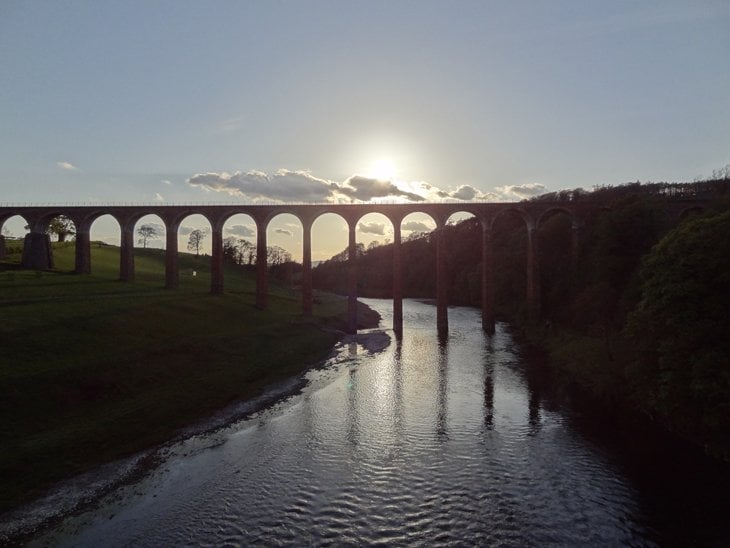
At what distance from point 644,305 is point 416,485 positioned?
564 inches

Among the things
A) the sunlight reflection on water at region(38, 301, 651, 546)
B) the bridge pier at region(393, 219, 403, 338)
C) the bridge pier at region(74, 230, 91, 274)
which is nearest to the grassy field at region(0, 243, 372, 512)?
the bridge pier at region(74, 230, 91, 274)

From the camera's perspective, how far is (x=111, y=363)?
2622 centimetres

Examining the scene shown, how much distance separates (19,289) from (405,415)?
1530 inches

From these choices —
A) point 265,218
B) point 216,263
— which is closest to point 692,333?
point 265,218

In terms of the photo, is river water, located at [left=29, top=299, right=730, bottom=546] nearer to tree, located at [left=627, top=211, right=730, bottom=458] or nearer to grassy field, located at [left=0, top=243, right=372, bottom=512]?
tree, located at [left=627, top=211, right=730, bottom=458]

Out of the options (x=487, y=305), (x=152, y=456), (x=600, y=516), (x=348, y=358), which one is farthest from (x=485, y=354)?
(x=152, y=456)

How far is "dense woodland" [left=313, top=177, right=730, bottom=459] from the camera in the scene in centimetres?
1728

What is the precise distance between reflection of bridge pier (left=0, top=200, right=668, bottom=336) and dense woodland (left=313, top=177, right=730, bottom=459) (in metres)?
5.58

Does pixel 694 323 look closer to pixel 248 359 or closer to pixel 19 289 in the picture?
pixel 248 359

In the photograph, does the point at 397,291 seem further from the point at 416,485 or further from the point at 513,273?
the point at 416,485

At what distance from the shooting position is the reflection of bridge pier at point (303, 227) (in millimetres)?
56375

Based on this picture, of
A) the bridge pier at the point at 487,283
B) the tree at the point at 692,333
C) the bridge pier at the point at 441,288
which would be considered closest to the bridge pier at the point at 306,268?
the bridge pier at the point at 441,288

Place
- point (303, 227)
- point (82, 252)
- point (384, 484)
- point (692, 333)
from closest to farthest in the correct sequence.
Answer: point (384, 484) → point (692, 333) → point (82, 252) → point (303, 227)

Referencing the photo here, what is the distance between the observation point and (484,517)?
47.0 feet
